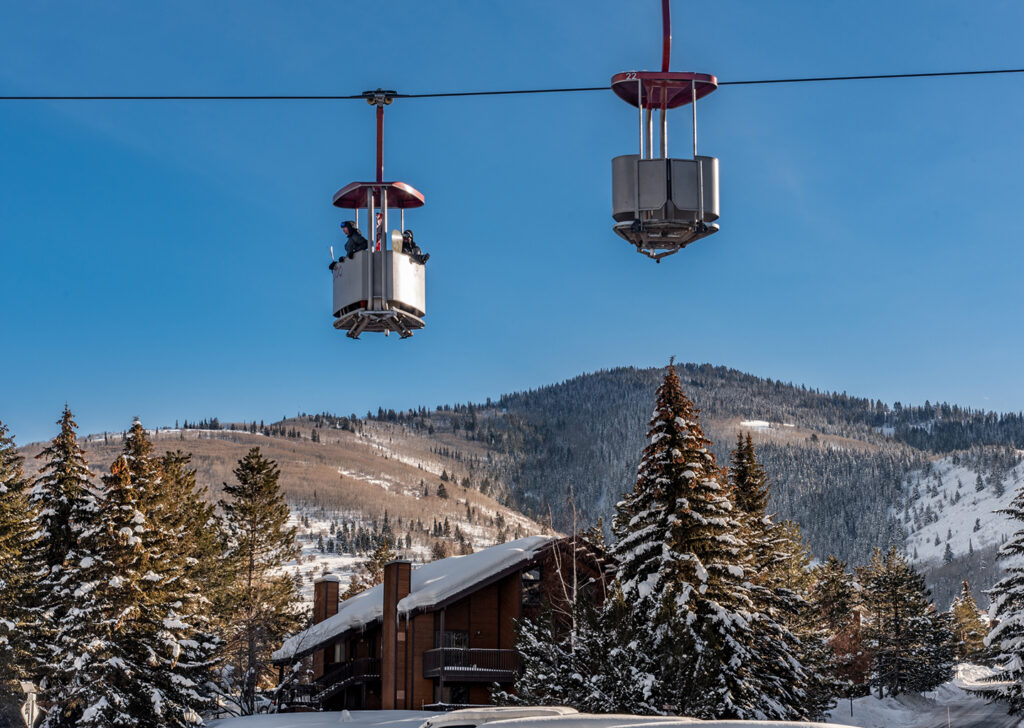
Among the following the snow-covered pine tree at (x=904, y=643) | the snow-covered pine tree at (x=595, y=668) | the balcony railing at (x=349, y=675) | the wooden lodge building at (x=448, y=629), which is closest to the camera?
the snow-covered pine tree at (x=595, y=668)

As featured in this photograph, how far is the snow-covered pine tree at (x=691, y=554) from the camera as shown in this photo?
38844 millimetres

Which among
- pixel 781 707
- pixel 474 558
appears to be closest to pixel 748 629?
pixel 781 707

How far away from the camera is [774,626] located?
135 feet

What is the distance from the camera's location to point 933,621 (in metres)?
81.2

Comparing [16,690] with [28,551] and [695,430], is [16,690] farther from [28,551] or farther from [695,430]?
[695,430]

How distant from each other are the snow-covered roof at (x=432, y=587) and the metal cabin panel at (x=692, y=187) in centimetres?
3753

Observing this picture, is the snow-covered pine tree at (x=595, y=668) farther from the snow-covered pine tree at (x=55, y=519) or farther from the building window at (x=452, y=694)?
the snow-covered pine tree at (x=55, y=519)

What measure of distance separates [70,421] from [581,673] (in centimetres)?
2405

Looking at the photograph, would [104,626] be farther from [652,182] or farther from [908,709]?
[908,709]

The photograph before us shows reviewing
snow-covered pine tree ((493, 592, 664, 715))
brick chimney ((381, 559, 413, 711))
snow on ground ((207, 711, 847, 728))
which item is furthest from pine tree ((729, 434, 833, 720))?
brick chimney ((381, 559, 413, 711))

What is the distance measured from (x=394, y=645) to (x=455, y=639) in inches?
96.9

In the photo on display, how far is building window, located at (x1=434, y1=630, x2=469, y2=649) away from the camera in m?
52.1

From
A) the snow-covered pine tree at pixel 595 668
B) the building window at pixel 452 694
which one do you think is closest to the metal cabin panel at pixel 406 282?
the snow-covered pine tree at pixel 595 668

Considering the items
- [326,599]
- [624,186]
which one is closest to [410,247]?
[624,186]
